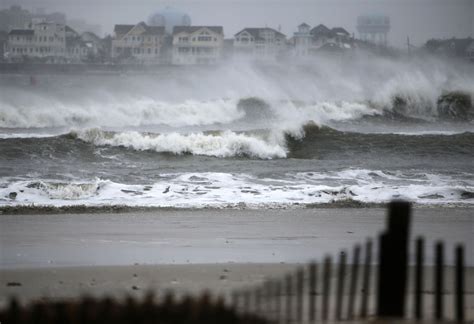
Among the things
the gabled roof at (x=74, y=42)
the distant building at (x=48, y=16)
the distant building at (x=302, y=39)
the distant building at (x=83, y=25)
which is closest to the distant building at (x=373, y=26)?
the distant building at (x=302, y=39)

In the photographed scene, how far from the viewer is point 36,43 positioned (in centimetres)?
10906

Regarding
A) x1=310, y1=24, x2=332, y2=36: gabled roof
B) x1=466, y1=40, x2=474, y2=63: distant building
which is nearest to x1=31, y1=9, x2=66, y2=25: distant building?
x1=310, y1=24, x2=332, y2=36: gabled roof

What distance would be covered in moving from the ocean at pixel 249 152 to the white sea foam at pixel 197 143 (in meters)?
0.05

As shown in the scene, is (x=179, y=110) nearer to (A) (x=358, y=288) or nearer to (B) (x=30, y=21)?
(A) (x=358, y=288)

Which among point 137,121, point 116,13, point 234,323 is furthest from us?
point 116,13

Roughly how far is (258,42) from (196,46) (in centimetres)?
975

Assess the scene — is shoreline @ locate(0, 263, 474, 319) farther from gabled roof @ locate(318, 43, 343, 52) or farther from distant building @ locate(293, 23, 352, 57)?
gabled roof @ locate(318, 43, 343, 52)

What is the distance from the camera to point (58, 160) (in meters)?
20.3

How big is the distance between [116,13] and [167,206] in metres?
164

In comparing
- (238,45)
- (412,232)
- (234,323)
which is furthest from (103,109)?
(238,45)

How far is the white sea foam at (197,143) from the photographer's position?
2339 centimetres

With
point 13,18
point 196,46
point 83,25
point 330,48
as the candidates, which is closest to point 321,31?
point 330,48

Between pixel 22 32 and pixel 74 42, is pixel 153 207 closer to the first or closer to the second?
pixel 22 32

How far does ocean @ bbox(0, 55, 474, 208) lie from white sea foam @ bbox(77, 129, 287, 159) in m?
0.05
